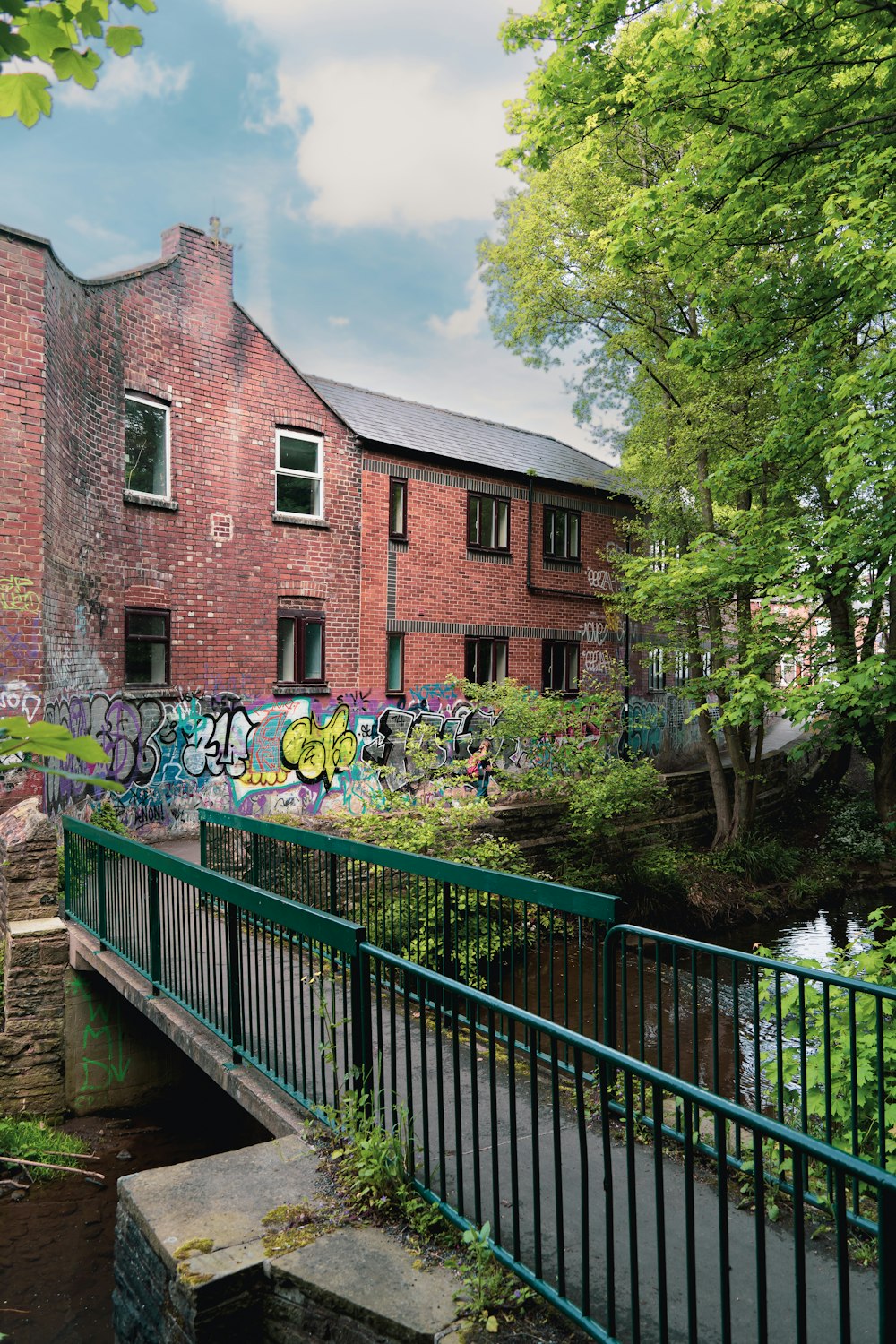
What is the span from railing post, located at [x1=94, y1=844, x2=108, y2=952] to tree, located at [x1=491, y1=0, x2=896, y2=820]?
727 cm

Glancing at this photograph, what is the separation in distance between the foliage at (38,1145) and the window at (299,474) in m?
10.3

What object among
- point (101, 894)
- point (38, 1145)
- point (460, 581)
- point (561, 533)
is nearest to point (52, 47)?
point (101, 894)

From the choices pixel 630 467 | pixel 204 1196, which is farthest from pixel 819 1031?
pixel 630 467

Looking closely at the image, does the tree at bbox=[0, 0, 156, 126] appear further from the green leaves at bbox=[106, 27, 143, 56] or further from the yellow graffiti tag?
the yellow graffiti tag

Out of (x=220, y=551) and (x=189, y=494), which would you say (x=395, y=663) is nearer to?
(x=220, y=551)

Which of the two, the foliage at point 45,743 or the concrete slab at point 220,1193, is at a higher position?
the foliage at point 45,743

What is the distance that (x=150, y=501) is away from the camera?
13.4 metres

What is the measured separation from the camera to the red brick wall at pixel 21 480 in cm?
991

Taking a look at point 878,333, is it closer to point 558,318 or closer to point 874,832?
point 558,318

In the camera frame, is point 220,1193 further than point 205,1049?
No

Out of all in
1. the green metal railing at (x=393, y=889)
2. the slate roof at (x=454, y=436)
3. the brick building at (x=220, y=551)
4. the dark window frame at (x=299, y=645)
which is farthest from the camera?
the slate roof at (x=454, y=436)

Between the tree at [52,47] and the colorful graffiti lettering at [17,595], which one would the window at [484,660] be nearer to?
the colorful graffiti lettering at [17,595]

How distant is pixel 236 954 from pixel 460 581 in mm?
13455

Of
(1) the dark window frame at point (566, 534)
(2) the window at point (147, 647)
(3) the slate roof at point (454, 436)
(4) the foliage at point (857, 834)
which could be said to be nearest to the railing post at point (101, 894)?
(2) the window at point (147, 647)
